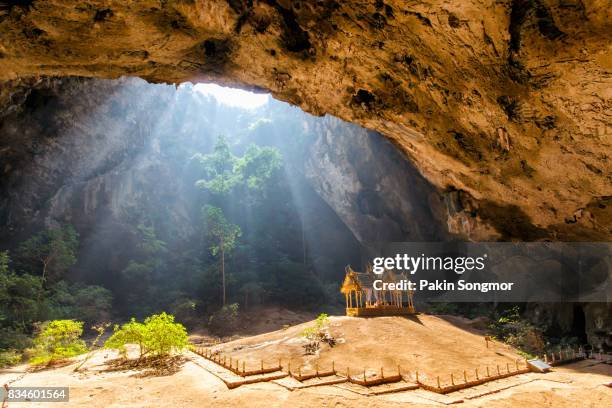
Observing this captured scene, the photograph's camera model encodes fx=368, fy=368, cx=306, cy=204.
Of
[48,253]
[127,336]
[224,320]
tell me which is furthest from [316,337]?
[48,253]

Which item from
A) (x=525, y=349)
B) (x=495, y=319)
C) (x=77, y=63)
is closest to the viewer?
(x=77, y=63)

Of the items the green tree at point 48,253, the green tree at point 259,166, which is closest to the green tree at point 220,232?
the green tree at point 259,166

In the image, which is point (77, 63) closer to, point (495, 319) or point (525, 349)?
point (525, 349)

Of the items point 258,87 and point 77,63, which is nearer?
point 77,63

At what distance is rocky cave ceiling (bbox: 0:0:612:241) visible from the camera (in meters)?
7.91

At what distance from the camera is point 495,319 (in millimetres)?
20812

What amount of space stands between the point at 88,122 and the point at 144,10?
871 inches

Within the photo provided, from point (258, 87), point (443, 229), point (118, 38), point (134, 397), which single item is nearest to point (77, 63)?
point (118, 38)

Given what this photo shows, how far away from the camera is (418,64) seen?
34.2 feet

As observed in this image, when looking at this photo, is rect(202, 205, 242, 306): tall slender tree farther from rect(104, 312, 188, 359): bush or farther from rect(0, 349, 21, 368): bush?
rect(104, 312, 188, 359): bush

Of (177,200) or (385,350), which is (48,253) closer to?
(177,200)

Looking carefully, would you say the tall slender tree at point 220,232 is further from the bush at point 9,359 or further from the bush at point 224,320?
the bush at point 9,359

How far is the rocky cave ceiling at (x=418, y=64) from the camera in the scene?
791 centimetres

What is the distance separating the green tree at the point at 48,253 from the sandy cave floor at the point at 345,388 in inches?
473
